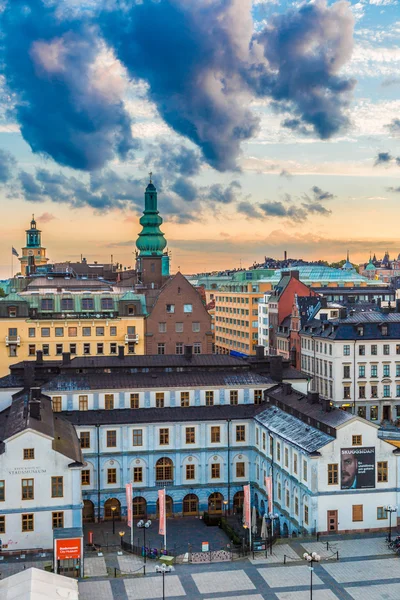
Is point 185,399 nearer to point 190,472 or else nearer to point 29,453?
point 190,472

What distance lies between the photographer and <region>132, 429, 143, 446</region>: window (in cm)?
7812

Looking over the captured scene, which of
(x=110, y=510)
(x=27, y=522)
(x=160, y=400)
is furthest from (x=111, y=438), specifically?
(x=27, y=522)

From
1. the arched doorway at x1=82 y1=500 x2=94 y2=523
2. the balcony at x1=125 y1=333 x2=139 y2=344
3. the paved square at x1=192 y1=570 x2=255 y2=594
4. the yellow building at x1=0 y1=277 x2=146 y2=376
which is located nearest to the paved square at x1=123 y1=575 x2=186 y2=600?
the paved square at x1=192 y1=570 x2=255 y2=594

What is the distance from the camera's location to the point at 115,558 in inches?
2387

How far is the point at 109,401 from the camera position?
80875 millimetres

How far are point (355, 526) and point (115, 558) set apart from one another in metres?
19.4

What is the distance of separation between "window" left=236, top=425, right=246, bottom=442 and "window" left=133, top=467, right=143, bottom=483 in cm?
1030

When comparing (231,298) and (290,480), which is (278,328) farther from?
(290,480)

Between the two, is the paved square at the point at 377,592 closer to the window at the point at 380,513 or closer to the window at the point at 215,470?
the window at the point at 380,513

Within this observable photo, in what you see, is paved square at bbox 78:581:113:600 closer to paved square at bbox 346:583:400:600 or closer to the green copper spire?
paved square at bbox 346:583:400:600

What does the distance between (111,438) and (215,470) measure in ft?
36.0

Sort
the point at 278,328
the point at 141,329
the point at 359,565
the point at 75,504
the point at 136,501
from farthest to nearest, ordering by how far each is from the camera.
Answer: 1. the point at 278,328
2. the point at 141,329
3. the point at 136,501
4. the point at 75,504
5. the point at 359,565

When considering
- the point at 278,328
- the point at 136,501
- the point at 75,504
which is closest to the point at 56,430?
the point at 75,504

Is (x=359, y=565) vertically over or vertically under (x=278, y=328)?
under
